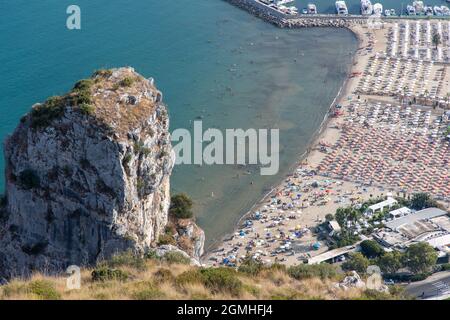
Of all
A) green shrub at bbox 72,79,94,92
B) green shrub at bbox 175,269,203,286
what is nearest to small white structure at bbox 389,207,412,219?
green shrub at bbox 72,79,94,92

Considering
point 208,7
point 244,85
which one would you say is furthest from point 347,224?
point 208,7

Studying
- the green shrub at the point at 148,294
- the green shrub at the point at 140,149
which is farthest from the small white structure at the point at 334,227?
the green shrub at the point at 148,294

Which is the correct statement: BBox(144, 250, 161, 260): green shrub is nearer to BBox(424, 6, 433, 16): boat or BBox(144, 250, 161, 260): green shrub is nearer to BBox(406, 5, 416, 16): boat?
BBox(406, 5, 416, 16): boat

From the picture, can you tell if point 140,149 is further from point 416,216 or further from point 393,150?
point 393,150

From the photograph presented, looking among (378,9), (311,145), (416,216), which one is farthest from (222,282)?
(378,9)
